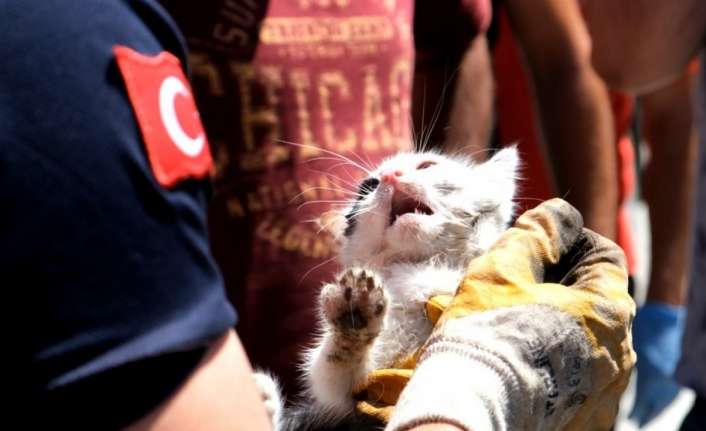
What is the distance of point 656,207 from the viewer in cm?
302

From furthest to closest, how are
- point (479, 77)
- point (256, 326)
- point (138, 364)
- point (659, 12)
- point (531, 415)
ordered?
point (479, 77) → point (659, 12) → point (256, 326) → point (531, 415) → point (138, 364)

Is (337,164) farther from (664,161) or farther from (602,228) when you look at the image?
(664,161)

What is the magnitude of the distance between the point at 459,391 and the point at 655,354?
205cm

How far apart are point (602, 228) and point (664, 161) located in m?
1.00

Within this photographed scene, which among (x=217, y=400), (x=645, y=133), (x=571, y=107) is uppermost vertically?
(x=217, y=400)

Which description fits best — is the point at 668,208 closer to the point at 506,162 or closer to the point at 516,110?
the point at 516,110

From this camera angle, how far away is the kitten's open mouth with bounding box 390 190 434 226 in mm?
1554

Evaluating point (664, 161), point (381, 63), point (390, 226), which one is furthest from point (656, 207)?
point (390, 226)

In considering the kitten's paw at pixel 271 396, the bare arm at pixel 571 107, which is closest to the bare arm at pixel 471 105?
the bare arm at pixel 571 107

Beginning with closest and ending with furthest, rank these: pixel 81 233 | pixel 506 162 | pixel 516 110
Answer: pixel 81 233 < pixel 506 162 < pixel 516 110

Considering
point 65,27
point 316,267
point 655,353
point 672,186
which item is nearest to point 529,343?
point 65,27

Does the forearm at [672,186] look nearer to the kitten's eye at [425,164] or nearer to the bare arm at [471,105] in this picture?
the bare arm at [471,105]

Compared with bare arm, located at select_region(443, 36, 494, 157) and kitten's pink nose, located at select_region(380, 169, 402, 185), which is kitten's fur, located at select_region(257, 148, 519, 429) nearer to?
kitten's pink nose, located at select_region(380, 169, 402, 185)

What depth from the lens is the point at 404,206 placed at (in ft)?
5.15
